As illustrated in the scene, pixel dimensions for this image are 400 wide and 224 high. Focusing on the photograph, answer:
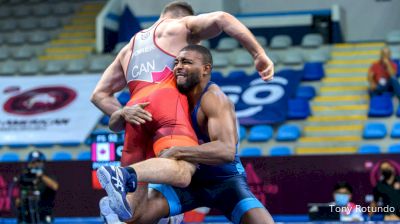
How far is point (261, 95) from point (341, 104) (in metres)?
1.31

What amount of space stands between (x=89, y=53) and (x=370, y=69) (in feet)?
18.5

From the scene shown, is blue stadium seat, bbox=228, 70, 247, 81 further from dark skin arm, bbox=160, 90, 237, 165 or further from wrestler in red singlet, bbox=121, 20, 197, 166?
dark skin arm, bbox=160, 90, 237, 165

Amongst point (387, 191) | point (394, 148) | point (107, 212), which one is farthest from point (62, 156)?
point (107, 212)

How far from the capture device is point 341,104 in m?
15.5

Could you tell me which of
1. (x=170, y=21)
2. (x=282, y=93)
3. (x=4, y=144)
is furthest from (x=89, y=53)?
(x=170, y=21)

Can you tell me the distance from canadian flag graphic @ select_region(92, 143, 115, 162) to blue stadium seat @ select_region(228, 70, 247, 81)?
5.21 meters

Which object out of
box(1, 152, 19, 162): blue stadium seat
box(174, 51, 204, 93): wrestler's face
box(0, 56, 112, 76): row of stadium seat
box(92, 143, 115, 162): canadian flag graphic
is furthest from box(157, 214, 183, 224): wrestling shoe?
box(0, 56, 112, 76): row of stadium seat

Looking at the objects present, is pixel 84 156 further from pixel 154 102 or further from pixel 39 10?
pixel 154 102

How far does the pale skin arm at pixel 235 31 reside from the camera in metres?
5.85

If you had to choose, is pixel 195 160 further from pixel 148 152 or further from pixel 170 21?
pixel 170 21

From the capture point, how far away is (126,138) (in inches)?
240

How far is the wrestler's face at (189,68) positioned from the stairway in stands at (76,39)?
12.1 metres

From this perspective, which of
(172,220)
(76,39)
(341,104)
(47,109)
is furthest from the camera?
(76,39)

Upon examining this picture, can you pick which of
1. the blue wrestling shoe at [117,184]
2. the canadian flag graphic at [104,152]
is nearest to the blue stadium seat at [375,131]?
the canadian flag graphic at [104,152]
